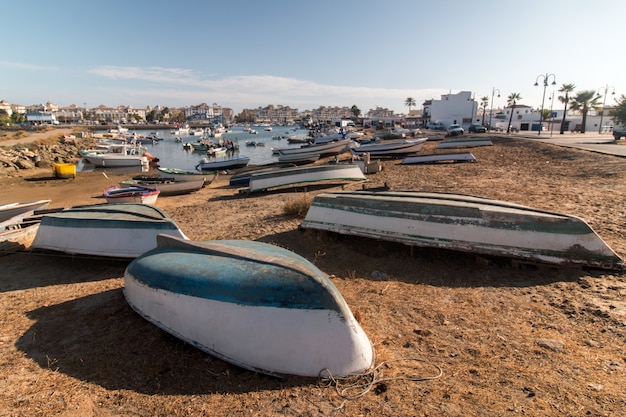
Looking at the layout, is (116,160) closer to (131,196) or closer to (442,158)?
(131,196)

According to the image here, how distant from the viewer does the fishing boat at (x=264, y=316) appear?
335cm

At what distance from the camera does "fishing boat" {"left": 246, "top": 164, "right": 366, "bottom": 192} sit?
13711 millimetres

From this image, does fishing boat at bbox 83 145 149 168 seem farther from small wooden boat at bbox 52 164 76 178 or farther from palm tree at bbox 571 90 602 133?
palm tree at bbox 571 90 602 133

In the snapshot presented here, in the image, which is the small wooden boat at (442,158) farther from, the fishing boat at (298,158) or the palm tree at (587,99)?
the palm tree at (587,99)

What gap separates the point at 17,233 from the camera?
28.8 ft

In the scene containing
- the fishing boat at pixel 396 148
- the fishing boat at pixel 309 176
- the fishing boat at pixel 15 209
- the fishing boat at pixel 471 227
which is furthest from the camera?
the fishing boat at pixel 396 148

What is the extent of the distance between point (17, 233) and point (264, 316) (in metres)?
8.82

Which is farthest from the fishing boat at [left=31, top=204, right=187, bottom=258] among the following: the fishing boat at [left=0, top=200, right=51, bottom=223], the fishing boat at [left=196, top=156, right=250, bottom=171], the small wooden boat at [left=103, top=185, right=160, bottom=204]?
the fishing boat at [left=196, top=156, right=250, bottom=171]

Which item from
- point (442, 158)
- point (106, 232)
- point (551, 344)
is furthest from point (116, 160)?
point (551, 344)

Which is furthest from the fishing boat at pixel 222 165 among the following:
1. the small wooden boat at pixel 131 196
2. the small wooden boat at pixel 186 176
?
the small wooden boat at pixel 131 196

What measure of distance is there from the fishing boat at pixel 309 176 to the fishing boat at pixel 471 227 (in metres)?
6.46

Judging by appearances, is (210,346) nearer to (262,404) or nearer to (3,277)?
(262,404)

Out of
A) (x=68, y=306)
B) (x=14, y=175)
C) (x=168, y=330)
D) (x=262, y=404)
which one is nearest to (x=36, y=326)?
(x=68, y=306)

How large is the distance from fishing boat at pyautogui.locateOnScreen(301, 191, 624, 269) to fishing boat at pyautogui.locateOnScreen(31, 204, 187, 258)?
10.3 ft
